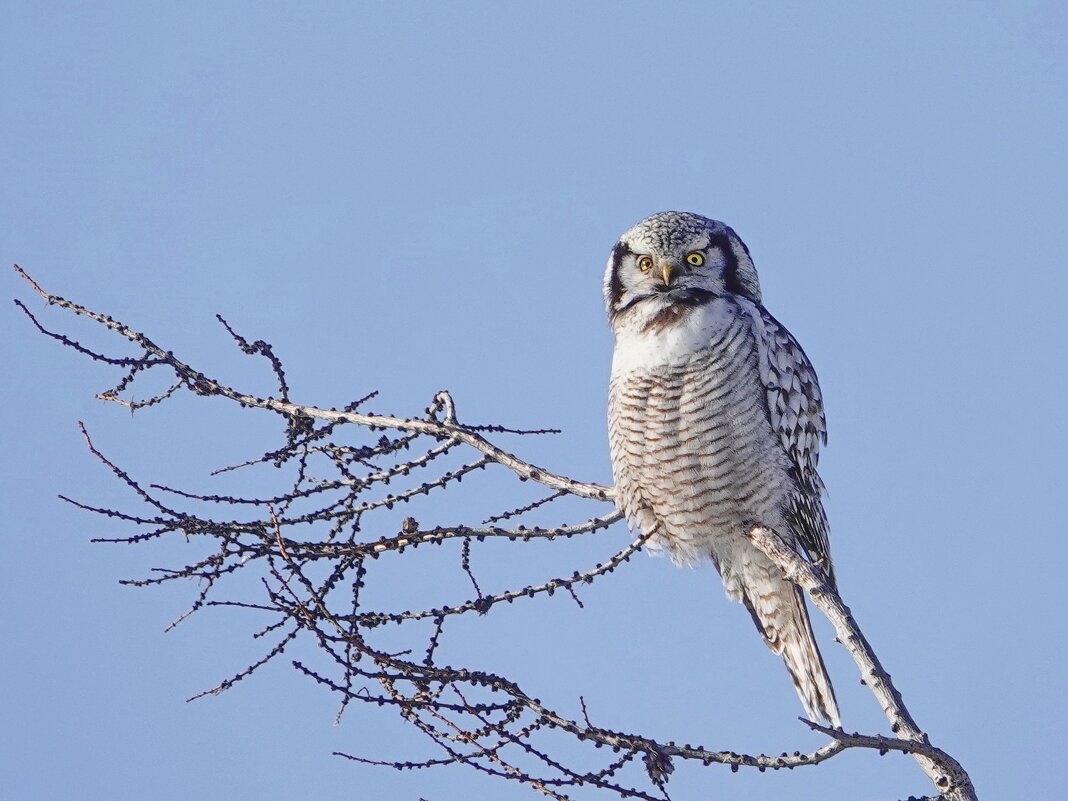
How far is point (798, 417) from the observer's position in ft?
16.3

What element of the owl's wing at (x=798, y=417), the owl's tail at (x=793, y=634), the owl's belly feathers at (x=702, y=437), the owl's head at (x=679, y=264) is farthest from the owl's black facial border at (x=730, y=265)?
the owl's tail at (x=793, y=634)

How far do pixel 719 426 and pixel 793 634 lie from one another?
0.94 m

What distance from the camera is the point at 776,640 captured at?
5098 millimetres

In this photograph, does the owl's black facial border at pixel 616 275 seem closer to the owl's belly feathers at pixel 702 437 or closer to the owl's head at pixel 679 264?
the owl's head at pixel 679 264

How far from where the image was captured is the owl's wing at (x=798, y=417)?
489 centimetres

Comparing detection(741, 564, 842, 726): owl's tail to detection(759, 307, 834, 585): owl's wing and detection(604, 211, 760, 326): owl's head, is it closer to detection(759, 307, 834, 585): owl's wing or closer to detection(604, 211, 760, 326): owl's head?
detection(759, 307, 834, 585): owl's wing

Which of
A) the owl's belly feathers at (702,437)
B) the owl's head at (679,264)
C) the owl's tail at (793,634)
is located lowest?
the owl's tail at (793,634)

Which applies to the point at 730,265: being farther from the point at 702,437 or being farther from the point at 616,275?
the point at 702,437

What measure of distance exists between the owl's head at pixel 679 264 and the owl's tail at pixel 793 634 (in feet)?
3.90

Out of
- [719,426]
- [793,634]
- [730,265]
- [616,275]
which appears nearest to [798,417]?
[719,426]

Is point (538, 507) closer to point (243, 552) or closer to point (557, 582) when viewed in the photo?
point (557, 582)

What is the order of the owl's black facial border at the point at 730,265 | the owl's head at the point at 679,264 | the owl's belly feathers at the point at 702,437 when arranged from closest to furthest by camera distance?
the owl's belly feathers at the point at 702,437 → the owl's head at the point at 679,264 → the owl's black facial border at the point at 730,265

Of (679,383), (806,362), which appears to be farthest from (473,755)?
(806,362)

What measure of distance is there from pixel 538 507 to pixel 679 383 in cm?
79
